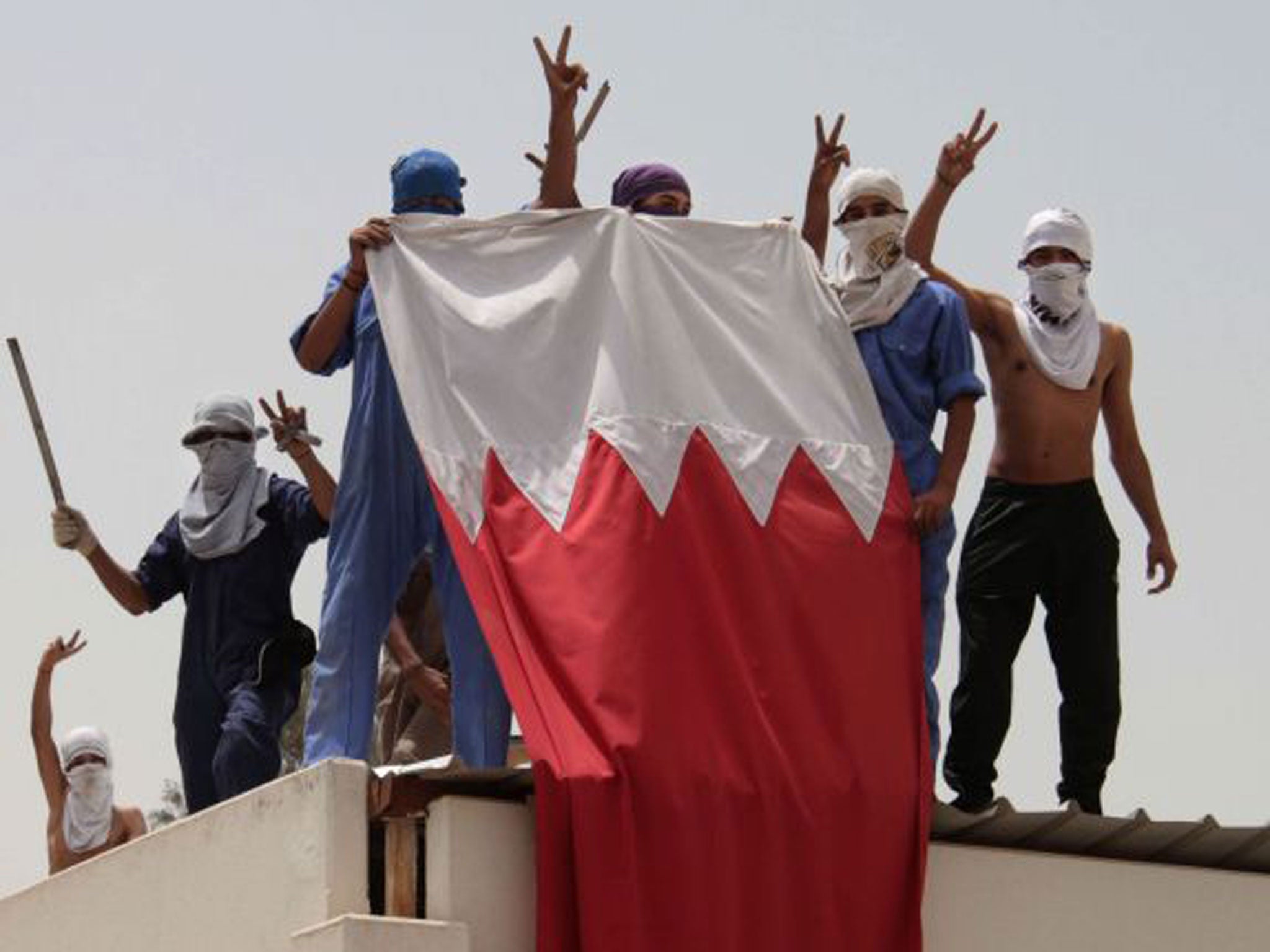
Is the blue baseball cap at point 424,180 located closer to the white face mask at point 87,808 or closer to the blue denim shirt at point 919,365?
the blue denim shirt at point 919,365

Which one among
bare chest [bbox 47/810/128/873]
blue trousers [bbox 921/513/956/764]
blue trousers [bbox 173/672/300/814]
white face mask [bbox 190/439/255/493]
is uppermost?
white face mask [bbox 190/439/255/493]

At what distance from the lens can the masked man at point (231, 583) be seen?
8.27 meters

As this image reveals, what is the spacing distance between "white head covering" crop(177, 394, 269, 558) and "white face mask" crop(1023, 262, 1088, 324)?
2.29 metres

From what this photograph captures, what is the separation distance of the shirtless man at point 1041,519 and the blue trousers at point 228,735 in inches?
73.7

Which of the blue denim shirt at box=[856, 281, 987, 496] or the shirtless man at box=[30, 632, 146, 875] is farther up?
the blue denim shirt at box=[856, 281, 987, 496]

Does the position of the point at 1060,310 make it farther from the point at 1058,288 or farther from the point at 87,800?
the point at 87,800

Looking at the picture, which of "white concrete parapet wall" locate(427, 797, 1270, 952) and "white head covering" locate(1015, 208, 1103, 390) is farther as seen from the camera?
"white head covering" locate(1015, 208, 1103, 390)

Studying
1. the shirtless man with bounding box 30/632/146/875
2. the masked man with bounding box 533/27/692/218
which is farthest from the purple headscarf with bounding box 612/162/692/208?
the shirtless man with bounding box 30/632/146/875

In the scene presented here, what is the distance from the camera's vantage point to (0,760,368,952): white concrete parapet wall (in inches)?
268

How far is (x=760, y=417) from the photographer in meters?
7.89

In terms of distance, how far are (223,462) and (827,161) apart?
1959 mm

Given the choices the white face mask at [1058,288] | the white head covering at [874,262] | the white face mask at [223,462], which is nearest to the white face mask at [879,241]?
the white head covering at [874,262]

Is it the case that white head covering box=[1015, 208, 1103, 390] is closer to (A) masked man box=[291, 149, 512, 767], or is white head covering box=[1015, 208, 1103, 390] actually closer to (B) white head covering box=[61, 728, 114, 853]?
(A) masked man box=[291, 149, 512, 767]

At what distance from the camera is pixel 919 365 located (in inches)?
319
